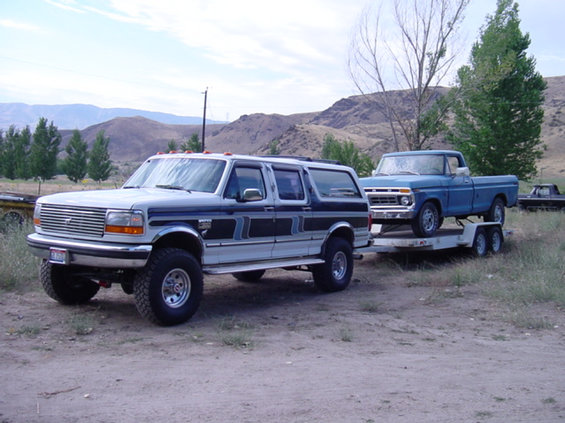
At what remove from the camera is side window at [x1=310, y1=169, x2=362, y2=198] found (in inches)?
386

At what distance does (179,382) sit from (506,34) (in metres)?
23.9

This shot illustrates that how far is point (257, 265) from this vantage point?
8320 mm

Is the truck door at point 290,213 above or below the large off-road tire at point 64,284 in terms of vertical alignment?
above

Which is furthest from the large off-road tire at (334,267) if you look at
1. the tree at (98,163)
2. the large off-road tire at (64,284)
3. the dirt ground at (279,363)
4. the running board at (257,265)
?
the tree at (98,163)

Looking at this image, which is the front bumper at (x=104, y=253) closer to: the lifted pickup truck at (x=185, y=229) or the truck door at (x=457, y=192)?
the lifted pickup truck at (x=185, y=229)

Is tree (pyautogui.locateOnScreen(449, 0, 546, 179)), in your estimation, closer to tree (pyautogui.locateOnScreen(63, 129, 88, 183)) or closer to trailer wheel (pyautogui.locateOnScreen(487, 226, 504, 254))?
trailer wheel (pyautogui.locateOnScreen(487, 226, 504, 254))

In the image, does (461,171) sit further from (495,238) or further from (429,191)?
(495,238)

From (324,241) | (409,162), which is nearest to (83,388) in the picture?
(324,241)

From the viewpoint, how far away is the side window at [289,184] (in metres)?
8.91

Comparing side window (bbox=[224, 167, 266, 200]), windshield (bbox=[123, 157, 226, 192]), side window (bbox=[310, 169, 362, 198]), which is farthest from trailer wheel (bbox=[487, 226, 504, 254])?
windshield (bbox=[123, 157, 226, 192])

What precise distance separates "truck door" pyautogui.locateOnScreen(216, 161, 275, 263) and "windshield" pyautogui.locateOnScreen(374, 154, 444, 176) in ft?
18.0

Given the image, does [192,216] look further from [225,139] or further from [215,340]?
[225,139]

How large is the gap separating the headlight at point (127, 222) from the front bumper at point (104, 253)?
0.16 m

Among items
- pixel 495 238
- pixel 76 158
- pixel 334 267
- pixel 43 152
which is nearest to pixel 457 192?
pixel 495 238
